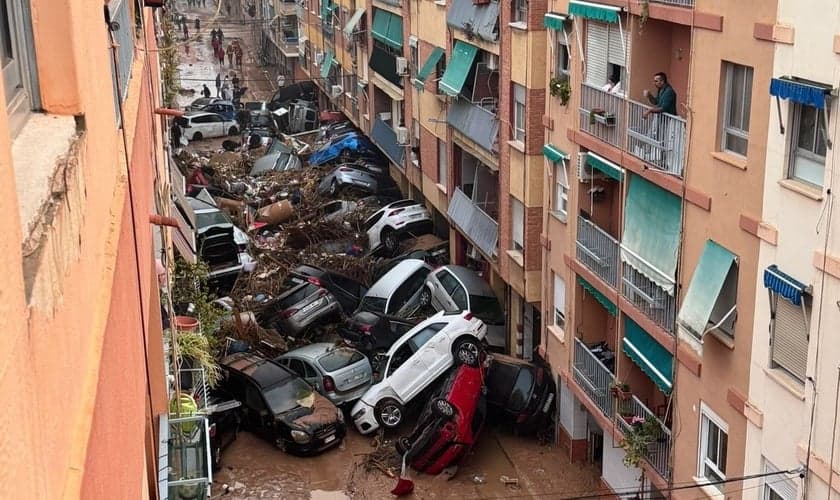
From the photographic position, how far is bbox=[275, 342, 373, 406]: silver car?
23.1m

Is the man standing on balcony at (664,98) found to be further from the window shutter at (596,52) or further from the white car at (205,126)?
Result: the white car at (205,126)

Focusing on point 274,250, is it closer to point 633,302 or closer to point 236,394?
point 236,394

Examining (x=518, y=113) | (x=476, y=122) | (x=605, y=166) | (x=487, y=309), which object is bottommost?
(x=487, y=309)

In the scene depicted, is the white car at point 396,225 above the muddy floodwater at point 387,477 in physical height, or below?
above

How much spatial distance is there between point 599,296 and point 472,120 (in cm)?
823

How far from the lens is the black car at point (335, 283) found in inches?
1120

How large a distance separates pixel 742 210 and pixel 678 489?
4684 mm

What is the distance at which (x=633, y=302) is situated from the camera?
17.1 metres

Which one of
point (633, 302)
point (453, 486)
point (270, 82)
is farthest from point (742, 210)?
point (270, 82)

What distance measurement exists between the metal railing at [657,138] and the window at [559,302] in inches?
189

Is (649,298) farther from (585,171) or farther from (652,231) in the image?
(585,171)

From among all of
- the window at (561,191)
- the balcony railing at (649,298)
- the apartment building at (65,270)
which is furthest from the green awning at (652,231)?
the apartment building at (65,270)

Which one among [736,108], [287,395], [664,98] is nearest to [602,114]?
[664,98]

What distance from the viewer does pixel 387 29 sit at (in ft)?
114
